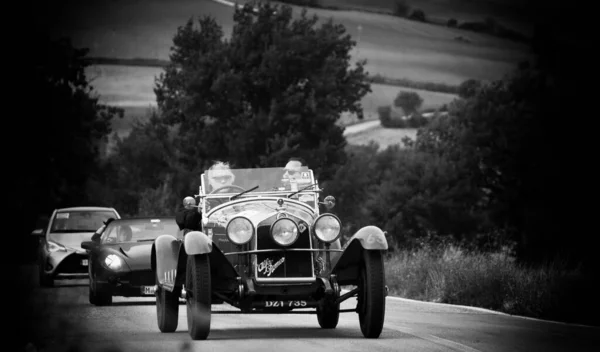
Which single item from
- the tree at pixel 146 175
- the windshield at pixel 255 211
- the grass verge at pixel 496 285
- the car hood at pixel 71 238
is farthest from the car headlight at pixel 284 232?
the tree at pixel 146 175

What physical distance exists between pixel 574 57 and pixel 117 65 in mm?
113978

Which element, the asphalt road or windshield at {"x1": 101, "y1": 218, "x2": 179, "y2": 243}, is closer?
the asphalt road

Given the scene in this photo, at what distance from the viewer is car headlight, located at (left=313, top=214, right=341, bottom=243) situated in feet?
44.3

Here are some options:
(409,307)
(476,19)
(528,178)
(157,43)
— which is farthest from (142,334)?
(157,43)

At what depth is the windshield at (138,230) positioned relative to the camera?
844 inches

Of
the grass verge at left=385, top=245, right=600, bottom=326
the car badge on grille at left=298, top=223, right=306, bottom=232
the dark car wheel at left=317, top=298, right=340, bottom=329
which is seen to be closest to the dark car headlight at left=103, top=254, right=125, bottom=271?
the dark car wheel at left=317, top=298, right=340, bottom=329

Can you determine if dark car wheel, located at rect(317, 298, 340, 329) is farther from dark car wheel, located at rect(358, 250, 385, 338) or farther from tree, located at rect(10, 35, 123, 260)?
tree, located at rect(10, 35, 123, 260)

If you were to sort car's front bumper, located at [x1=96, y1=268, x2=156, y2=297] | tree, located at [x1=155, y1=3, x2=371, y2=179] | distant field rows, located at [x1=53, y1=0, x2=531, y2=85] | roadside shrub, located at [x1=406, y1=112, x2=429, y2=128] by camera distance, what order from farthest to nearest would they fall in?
roadside shrub, located at [x1=406, y1=112, x2=429, y2=128] < distant field rows, located at [x1=53, y1=0, x2=531, y2=85] < tree, located at [x1=155, y1=3, x2=371, y2=179] < car's front bumper, located at [x1=96, y1=268, x2=156, y2=297]

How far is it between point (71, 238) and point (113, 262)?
746 centimetres

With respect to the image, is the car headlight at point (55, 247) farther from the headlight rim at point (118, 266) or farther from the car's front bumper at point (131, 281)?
the car's front bumper at point (131, 281)

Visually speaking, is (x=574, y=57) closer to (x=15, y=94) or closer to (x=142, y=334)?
(x=142, y=334)

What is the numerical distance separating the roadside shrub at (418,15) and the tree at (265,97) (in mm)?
86019

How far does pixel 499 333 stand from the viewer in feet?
46.1

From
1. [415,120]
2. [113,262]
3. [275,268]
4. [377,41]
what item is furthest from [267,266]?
[377,41]
